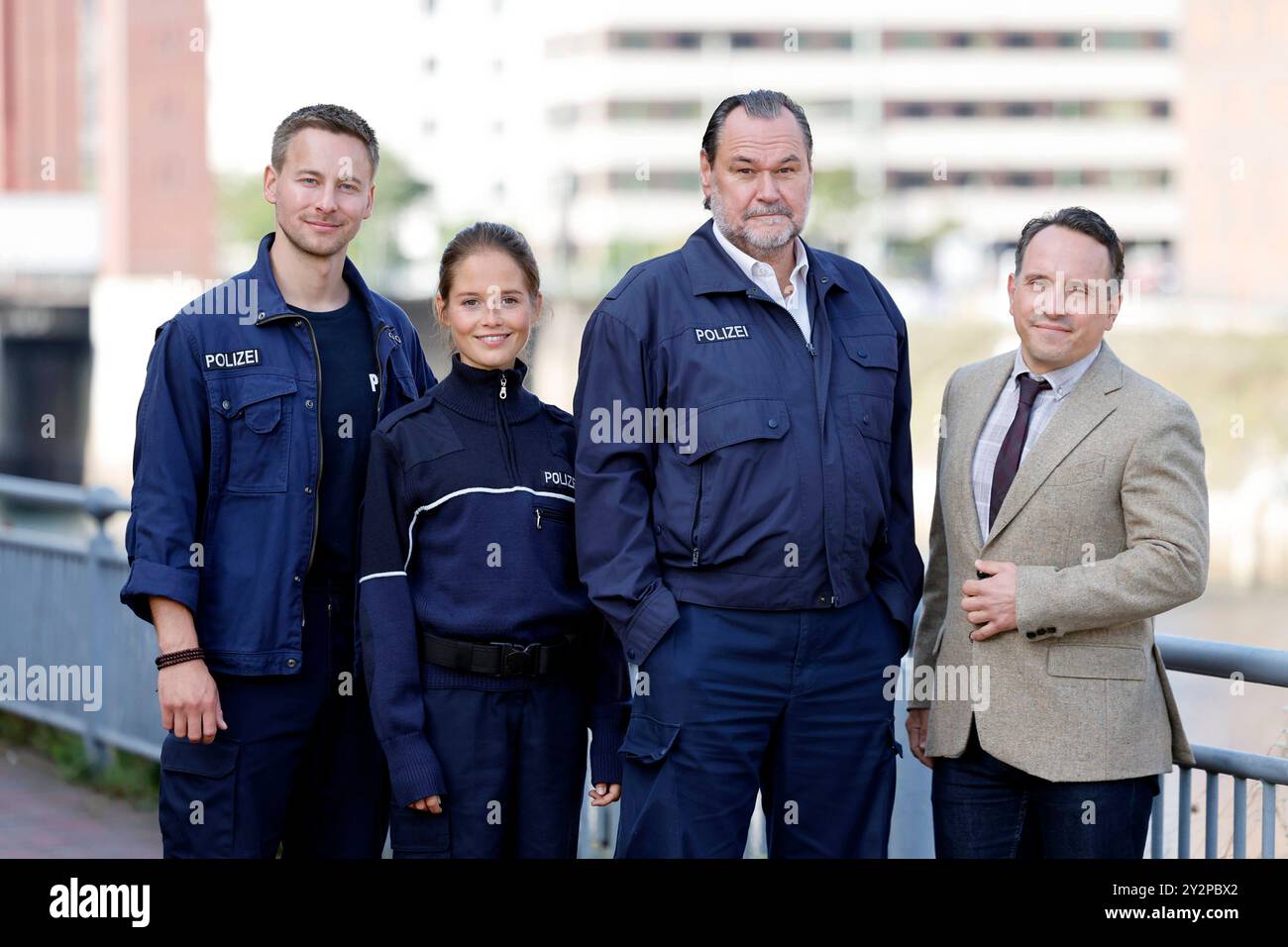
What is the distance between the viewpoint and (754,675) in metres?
3.55

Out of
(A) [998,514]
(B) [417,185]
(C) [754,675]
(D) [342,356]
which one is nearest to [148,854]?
(D) [342,356]

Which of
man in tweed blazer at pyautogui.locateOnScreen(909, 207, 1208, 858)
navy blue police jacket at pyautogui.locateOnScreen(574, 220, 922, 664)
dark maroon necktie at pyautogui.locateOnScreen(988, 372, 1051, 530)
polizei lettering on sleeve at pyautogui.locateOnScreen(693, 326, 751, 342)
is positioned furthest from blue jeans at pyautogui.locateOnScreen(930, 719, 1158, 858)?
polizei lettering on sleeve at pyautogui.locateOnScreen(693, 326, 751, 342)

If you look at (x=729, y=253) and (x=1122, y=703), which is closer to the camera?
(x=1122, y=703)

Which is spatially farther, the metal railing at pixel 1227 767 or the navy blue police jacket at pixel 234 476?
the navy blue police jacket at pixel 234 476

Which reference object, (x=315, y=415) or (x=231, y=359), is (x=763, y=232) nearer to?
(x=315, y=415)

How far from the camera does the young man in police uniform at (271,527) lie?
11.7 ft

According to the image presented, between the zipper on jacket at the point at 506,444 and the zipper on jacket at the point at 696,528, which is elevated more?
the zipper on jacket at the point at 506,444

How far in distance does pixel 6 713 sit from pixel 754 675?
523cm

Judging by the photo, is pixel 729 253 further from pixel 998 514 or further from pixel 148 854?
pixel 148 854

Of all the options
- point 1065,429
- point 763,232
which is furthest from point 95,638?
point 1065,429

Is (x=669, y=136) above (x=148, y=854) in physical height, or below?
above

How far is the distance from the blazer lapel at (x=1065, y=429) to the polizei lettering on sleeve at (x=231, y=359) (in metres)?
1.77

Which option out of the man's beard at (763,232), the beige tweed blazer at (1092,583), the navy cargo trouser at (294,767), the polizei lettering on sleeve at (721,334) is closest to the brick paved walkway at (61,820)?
the navy cargo trouser at (294,767)

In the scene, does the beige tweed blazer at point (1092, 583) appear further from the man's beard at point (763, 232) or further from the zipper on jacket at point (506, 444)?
the zipper on jacket at point (506, 444)
